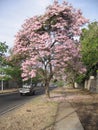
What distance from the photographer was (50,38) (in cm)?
2400

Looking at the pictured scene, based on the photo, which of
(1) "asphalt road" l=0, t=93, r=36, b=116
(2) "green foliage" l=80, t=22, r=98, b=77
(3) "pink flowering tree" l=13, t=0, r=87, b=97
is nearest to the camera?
(1) "asphalt road" l=0, t=93, r=36, b=116

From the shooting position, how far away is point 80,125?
1195cm

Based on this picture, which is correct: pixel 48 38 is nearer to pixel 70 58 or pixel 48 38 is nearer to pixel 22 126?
pixel 70 58

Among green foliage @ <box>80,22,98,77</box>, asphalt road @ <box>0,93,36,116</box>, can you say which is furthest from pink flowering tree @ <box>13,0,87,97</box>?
green foliage @ <box>80,22,98,77</box>

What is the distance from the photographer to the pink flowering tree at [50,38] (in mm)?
23891

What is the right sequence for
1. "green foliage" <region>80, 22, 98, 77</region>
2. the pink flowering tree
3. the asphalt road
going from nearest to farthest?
the asphalt road < the pink flowering tree < "green foliage" <region>80, 22, 98, 77</region>

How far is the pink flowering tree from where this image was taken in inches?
941

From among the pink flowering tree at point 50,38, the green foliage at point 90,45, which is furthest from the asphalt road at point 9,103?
the green foliage at point 90,45

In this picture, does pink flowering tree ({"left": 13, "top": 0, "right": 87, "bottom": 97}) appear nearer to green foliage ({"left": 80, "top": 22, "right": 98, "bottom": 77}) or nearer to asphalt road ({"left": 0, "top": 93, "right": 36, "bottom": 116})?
asphalt road ({"left": 0, "top": 93, "right": 36, "bottom": 116})

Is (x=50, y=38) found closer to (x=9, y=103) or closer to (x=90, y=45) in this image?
(x=9, y=103)

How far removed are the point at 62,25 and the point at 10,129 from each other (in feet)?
47.0

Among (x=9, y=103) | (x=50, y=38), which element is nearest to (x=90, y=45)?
(x=50, y=38)

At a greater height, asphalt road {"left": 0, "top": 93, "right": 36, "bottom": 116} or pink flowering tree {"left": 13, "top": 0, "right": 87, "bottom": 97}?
pink flowering tree {"left": 13, "top": 0, "right": 87, "bottom": 97}

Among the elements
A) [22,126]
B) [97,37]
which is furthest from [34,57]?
[97,37]
